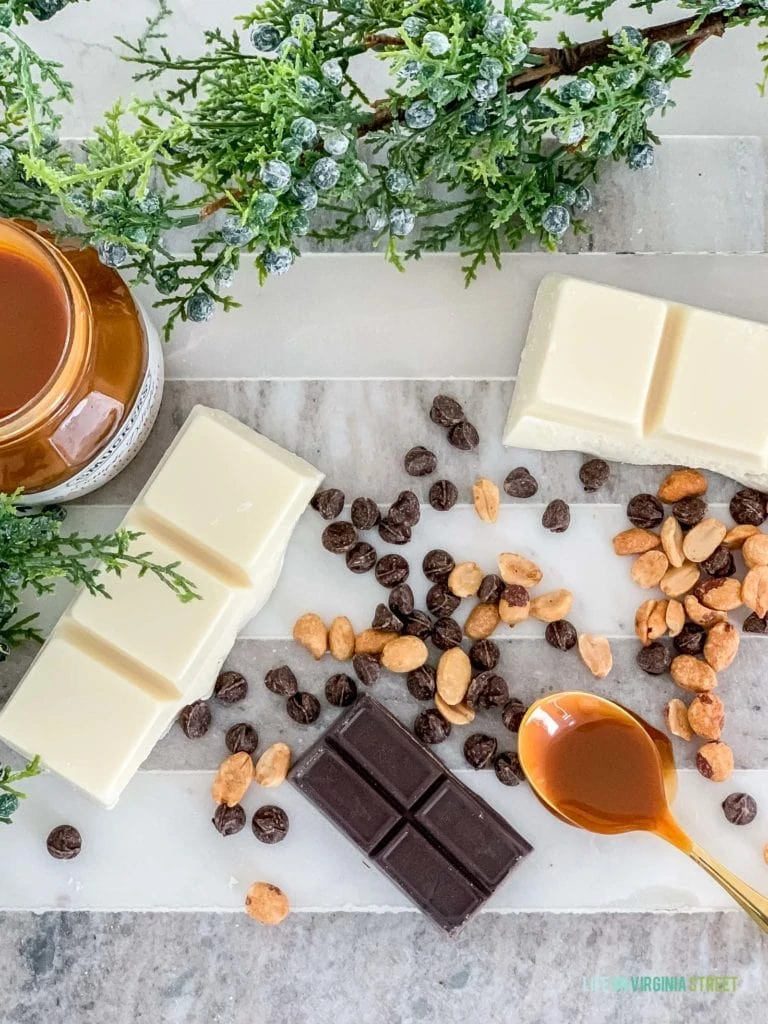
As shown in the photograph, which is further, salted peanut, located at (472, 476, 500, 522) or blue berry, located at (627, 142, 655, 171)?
salted peanut, located at (472, 476, 500, 522)

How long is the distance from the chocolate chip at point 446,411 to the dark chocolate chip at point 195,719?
2.06 ft

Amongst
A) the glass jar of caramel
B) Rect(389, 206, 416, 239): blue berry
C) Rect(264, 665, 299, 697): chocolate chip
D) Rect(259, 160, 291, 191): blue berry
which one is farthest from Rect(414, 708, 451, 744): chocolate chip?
Rect(259, 160, 291, 191): blue berry

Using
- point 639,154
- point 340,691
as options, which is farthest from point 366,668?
point 639,154

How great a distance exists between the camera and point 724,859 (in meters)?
1.63

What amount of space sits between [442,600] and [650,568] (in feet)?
1.17

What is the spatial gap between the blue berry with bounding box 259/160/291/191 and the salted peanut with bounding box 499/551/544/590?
75 cm

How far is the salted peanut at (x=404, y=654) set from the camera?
5.31 feet

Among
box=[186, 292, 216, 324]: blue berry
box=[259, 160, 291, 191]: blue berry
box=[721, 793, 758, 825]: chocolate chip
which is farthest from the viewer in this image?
box=[721, 793, 758, 825]: chocolate chip

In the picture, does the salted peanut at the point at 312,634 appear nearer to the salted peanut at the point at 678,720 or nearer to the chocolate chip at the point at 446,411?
the chocolate chip at the point at 446,411

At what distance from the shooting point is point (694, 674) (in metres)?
1.62

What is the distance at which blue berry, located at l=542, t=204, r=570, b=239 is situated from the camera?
60.1 inches

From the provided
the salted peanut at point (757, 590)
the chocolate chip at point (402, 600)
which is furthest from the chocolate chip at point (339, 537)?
the salted peanut at point (757, 590)

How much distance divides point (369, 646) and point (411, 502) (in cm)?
26

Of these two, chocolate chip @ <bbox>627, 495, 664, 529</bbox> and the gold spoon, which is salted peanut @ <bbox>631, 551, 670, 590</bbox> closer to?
chocolate chip @ <bbox>627, 495, 664, 529</bbox>
